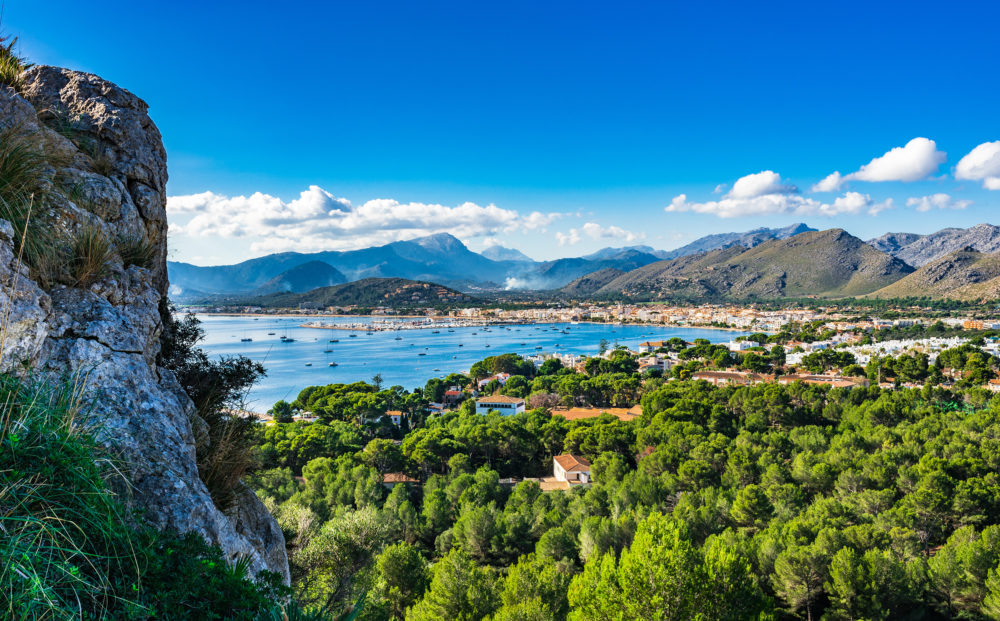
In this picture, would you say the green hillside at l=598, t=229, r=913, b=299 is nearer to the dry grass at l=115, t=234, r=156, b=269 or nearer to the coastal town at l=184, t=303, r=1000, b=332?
the coastal town at l=184, t=303, r=1000, b=332

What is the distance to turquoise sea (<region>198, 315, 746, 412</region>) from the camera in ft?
131

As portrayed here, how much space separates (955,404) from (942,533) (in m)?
15.2

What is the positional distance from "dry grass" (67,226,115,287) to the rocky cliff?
4cm

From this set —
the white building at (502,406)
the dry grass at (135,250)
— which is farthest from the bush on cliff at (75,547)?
the white building at (502,406)

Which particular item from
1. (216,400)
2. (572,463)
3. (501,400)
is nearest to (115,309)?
(216,400)

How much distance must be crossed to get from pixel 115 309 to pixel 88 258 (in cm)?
33

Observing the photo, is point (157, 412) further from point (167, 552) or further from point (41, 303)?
point (167, 552)

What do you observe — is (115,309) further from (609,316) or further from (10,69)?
(609,316)

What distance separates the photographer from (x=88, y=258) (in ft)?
9.63

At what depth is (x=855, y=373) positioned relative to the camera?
32938mm

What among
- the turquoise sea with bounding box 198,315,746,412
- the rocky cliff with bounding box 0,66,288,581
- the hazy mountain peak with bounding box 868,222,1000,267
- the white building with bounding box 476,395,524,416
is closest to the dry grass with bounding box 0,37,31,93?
the rocky cliff with bounding box 0,66,288,581

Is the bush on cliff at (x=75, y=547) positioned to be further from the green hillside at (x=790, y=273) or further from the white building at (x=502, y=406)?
the green hillside at (x=790, y=273)

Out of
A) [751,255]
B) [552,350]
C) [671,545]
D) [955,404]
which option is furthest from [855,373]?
[751,255]

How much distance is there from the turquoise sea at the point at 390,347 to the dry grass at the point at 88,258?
2244cm
